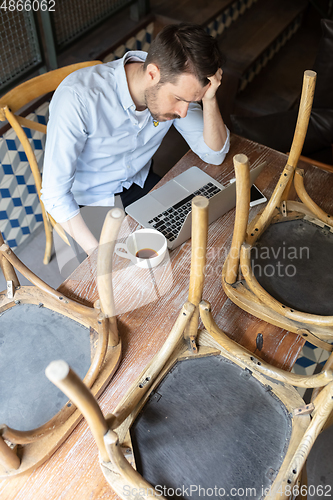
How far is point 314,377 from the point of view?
0.78 meters

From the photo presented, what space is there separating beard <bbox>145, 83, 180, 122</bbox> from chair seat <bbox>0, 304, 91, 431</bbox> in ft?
2.61

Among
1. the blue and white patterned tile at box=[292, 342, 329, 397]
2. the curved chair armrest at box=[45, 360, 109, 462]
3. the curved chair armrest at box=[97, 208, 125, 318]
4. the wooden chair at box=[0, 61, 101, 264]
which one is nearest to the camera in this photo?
the curved chair armrest at box=[45, 360, 109, 462]

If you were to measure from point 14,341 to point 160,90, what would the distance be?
2.98 ft

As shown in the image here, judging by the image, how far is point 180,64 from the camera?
123cm

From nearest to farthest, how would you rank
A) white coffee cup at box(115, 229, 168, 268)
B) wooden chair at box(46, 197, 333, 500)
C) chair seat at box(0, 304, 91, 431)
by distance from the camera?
wooden chair at box(46, 197, 333, 500) → chair seat at box(0, 304, 91, 431) → white coffee cup at box(115, 229, 168, 268)

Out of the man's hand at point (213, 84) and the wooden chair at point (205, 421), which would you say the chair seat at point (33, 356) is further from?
the man's hand at point (213, 84)

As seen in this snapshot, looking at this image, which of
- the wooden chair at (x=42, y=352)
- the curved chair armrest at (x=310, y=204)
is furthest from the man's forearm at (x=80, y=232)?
the curved chair armrest at (x=310, y=204)

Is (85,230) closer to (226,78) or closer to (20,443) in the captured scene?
(20,443)

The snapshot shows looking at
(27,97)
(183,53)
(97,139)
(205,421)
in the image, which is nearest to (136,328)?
(205,421)

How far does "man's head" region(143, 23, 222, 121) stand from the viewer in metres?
1.23

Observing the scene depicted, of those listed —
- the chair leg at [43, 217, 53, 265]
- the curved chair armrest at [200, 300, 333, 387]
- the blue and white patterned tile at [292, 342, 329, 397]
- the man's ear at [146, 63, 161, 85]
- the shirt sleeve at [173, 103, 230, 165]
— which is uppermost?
the man's ear at [146, 63, 161, 85]

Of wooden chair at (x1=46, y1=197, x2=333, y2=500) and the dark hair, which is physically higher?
the dark hair

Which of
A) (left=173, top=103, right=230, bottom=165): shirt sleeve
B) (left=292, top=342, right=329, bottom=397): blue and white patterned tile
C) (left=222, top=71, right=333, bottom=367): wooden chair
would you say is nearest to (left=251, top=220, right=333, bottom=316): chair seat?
(left=222, top=71, right=333, bottom=367): wooden chair

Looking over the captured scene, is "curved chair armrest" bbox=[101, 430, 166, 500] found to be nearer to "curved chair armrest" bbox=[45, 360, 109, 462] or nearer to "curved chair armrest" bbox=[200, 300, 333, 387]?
"curved chair armrest" bbox=[45, 360, 109, 462]
